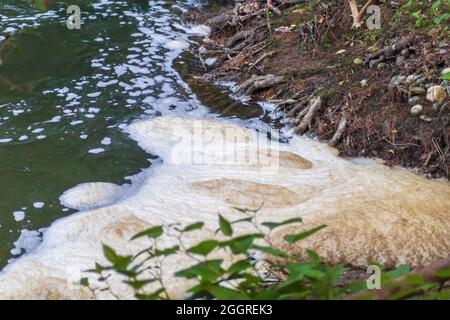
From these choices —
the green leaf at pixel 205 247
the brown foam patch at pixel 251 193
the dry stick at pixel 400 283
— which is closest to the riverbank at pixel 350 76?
the brown foam patch at pixel 251 193

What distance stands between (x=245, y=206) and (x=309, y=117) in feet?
7.74

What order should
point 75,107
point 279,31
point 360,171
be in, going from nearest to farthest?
point 360,171, point 75,107, point 279,31

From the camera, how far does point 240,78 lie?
9695mm

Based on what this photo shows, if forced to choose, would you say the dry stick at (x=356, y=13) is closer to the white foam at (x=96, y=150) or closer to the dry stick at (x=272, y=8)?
the dry stick at (x=272, y=8)

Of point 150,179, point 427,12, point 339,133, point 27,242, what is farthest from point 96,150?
point 427,12

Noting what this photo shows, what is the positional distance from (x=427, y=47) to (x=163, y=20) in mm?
6235

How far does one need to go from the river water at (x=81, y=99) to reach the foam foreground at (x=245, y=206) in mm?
345

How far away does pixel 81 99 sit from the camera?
8.77 meters

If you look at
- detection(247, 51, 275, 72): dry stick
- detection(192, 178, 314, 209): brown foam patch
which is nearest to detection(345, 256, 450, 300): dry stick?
detection(192, 178, 314, 209): brown foam patch

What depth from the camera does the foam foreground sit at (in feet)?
17.1

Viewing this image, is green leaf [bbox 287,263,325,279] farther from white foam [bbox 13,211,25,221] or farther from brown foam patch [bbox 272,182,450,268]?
white foam [bbox 13,211,25,221]

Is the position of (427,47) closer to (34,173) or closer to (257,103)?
(257,103)

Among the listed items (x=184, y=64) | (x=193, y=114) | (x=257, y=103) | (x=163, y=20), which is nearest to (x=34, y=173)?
(x=193, y=114)

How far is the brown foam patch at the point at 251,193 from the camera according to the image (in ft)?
19.8
